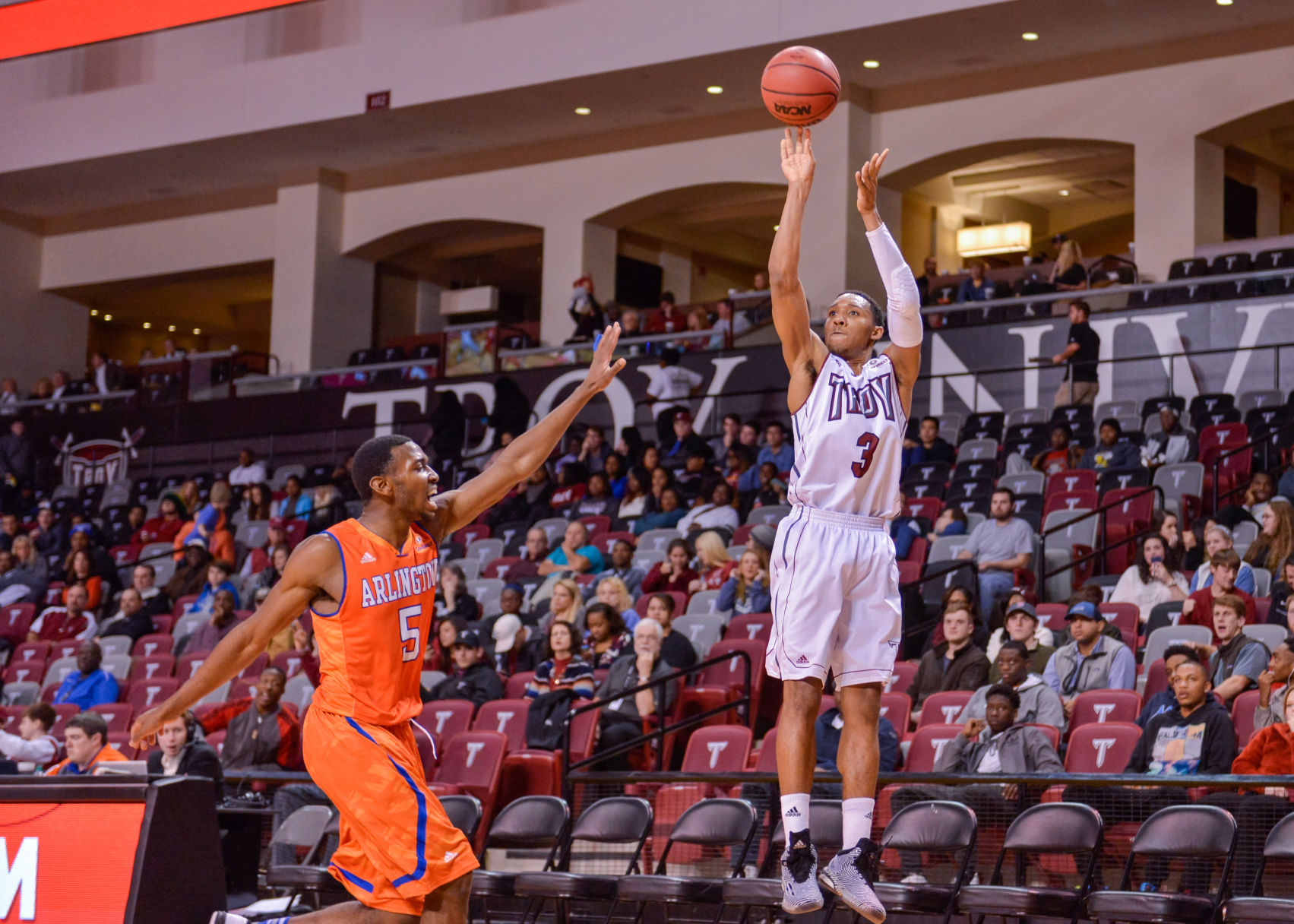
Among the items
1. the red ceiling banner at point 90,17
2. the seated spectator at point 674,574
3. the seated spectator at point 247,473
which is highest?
the red ceiling banner at point 90,17

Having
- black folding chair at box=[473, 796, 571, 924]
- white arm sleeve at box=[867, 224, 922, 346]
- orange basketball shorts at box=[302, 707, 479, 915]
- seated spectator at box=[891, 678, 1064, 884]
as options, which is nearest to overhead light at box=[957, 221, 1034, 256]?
seated spectator at box=[891, 678, 1064, 884]

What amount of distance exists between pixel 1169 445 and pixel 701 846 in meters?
6.03

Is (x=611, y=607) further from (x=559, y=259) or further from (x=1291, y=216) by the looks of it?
(x=1291, y=216)

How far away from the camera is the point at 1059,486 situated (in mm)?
11875

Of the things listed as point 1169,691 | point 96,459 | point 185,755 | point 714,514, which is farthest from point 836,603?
point 96,459

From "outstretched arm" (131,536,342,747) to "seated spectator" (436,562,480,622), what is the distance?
7241 mm

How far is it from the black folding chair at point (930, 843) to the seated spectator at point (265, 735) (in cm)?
417

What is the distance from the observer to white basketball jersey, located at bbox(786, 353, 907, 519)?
4.88 m

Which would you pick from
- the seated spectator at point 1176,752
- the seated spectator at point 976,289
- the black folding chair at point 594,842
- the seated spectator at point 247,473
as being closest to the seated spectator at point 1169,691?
the seated spectator at point 1176,752

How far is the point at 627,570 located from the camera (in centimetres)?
1197

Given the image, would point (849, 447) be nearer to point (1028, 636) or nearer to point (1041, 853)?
point (1041, 853)

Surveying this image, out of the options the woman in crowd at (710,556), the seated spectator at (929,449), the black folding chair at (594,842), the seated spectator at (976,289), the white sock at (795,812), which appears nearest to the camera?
the white sock at (795,812)

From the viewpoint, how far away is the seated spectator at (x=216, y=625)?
12891 millimetres

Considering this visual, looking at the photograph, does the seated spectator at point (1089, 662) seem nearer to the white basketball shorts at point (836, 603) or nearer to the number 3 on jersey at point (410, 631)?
the white basketball shorts at point (836, 603)
